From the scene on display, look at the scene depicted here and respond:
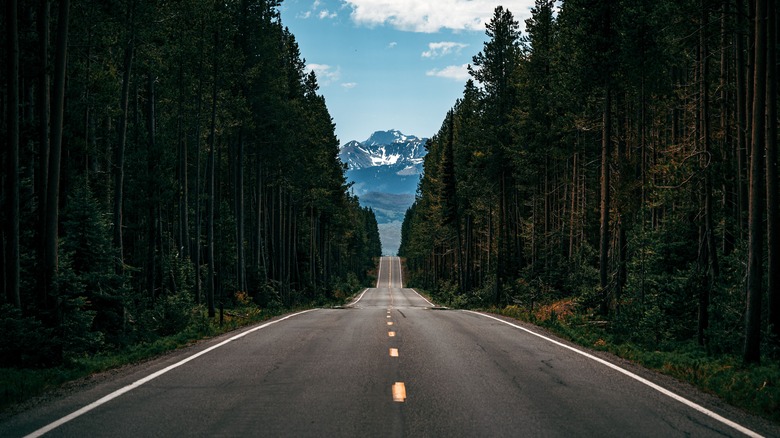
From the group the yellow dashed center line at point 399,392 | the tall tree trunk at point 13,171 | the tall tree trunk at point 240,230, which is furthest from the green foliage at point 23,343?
the tall tree trunk at point 240,230

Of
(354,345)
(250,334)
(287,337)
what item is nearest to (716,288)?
(354,345)

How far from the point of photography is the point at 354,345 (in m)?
15.7

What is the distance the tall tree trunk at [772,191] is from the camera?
1340cm

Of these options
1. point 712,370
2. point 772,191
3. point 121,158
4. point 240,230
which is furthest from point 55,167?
point 240,230

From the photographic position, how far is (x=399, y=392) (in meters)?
9.30

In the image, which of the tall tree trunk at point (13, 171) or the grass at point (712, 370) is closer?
the grass at point (712, 370)

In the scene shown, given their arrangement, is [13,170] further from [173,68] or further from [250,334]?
[173,68]

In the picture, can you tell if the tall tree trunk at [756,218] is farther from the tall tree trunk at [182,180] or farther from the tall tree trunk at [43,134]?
the tall tree trunk at [182,180]

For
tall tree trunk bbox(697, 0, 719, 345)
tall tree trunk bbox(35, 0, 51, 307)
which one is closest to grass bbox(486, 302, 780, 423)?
tall tree trunk bbox(697, 0, 719, 345)

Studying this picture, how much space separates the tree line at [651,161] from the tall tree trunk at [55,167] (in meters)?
14.2

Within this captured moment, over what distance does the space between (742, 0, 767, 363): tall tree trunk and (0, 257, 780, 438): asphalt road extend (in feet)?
8.67

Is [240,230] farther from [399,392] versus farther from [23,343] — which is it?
[399,392]

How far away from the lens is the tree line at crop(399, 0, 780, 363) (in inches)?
578

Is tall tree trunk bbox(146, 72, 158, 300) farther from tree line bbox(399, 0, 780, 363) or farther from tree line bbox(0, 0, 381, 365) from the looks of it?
tree line bbox(399, 0, 780, 363)
